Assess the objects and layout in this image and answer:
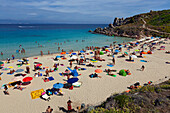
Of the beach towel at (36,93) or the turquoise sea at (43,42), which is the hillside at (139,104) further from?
the turquoise sea at (43,42)

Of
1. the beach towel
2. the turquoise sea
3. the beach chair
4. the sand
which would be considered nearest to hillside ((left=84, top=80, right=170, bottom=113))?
the sand

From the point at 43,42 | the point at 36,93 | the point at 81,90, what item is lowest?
the point at 36,93

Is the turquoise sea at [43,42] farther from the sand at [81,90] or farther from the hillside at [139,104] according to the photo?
the hillside at [139,104]

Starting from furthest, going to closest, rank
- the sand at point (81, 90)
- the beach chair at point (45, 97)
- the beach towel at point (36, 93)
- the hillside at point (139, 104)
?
the beach towel at point (36, 93) < the beach chair at point (45, 97) < the sand at point (81, 90) < the hillside at point (139, 104)

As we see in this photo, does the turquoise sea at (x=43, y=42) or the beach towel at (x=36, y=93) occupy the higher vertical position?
the turquoise sea at (x=43, y=42)

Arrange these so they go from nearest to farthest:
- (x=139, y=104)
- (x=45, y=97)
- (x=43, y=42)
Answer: (x=139, y=104) < (x=45, y=97) < (x=43, y=42)

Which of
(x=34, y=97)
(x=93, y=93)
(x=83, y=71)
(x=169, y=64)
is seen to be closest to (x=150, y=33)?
(x=169, y=64)

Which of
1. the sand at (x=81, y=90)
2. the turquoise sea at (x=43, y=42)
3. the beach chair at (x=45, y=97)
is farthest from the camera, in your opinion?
the turquoise sea at (x=43, y=42)

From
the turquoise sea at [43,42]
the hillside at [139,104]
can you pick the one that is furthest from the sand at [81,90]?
the turquoise sea at [43,42]

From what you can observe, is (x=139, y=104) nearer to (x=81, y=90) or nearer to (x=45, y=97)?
(x=81, y=90)

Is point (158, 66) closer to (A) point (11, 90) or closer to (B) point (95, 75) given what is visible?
(B) point (95, 75)

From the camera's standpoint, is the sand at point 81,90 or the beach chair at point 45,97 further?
the beach chair at point 45,97

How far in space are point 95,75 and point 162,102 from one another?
342 inches

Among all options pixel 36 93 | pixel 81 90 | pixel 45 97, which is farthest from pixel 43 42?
pixel 45 97
